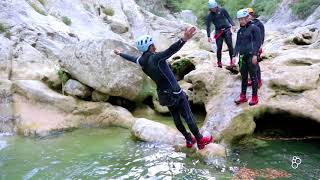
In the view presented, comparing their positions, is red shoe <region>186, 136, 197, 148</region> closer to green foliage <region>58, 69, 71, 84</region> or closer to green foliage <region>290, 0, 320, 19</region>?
green foliage <region>58, 69, 71, 84</region>

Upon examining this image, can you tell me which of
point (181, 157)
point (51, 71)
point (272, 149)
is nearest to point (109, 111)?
point (51, 71)

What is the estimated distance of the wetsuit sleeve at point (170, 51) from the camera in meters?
7.76

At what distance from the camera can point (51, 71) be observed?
13.9 m

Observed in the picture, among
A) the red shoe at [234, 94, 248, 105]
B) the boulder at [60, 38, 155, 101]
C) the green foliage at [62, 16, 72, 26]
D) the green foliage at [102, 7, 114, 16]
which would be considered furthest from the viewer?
the green foliage at [102, 7, 114, 16]

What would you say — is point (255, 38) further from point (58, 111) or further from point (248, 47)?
point (58, 111)

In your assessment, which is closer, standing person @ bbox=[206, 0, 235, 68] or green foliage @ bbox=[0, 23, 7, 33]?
standing person @ bbox=[206, 0, 235, 68]

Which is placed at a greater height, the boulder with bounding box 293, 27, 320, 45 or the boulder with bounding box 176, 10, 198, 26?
the boulder with bounding box 176, 10, 198, 26

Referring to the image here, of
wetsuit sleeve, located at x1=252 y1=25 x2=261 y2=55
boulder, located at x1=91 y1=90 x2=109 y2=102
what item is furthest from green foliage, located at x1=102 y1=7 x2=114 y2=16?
wetsuit sleeve, located at x1=252 y1=25 x2=261 y2=55

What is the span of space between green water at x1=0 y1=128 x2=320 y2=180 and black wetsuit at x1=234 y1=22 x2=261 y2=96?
1.63 m

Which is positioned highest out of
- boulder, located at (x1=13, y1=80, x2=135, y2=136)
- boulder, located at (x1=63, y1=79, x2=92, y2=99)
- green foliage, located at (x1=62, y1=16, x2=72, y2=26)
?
green foliage, located at (x1=62, y1=16, x2=72, y2=26)

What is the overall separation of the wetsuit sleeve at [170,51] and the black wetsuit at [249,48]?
2.69m

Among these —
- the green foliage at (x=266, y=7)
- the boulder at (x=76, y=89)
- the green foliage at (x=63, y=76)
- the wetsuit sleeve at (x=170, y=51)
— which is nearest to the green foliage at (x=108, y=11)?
the green foliage at (x=63, y=76)

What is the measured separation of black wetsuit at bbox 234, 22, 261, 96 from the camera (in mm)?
9930

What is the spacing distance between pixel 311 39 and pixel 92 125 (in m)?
8.65
